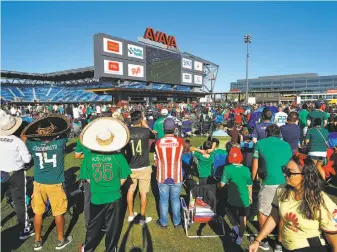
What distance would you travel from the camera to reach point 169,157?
3846 millimetres

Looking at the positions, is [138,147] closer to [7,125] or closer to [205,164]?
[205,164]

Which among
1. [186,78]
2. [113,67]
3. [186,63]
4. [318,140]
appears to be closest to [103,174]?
[318,140]

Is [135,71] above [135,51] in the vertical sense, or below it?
below

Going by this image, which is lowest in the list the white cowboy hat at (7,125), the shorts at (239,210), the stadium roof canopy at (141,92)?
the shorts at (239,210)

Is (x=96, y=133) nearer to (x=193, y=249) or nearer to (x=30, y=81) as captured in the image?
(x=193, y=249)

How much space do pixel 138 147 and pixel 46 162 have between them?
4.96 ft

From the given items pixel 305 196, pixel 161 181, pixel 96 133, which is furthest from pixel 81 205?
pixel 305 196

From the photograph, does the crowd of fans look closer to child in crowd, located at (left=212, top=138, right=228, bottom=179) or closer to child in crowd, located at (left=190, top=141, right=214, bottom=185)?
child in crowd, located at (left=190, top=141, right=214, bottom=185)

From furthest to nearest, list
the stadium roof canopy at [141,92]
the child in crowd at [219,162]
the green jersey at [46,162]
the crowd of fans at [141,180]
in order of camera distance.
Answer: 1. the stadium roof canopy at [141,92]
2. the child in crowd at [219,162]
3. the green jersey at [46,162]
4. the crowd of fans at [141,180]

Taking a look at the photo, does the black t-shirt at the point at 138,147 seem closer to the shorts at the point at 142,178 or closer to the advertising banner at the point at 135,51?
the shorts at the point at 142,178

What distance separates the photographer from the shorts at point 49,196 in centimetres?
346

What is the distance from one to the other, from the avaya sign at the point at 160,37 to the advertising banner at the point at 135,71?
622 centimetres

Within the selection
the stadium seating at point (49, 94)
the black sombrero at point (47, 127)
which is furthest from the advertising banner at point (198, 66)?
the black sombrero at point (47, 127)

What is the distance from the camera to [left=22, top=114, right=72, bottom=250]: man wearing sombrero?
3.44m
